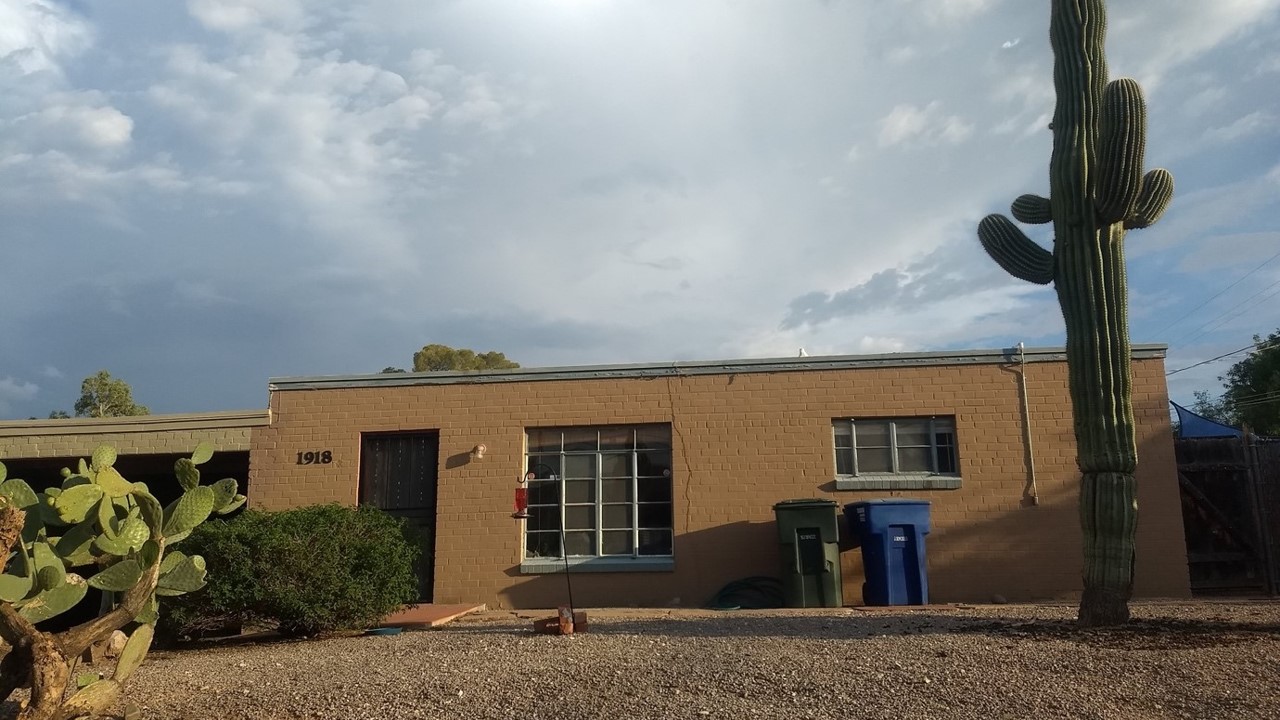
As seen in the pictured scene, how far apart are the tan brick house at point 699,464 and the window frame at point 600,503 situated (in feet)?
0.09

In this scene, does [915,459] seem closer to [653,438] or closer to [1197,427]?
[653,438]

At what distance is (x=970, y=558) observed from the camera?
1224 cm

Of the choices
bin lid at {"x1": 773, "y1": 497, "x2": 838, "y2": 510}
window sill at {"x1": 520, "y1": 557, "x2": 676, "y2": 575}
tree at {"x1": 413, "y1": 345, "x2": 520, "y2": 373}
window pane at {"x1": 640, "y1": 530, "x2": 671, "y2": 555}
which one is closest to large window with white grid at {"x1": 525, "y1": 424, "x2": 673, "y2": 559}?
window pane at {"x1": 640, "y1": 530, "x2": 671, "y2": 555}

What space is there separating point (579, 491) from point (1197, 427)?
9512 mm

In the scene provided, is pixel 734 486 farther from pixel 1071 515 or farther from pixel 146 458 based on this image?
pixel 146 458

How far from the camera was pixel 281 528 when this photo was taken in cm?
978

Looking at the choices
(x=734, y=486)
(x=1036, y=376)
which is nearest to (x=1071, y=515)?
(x=1036, y=376)

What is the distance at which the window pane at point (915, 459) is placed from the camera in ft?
41.7

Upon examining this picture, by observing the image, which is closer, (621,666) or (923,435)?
(621,666)

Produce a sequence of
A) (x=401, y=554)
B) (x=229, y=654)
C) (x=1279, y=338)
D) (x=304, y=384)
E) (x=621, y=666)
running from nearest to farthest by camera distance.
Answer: (x=621, y=666), (x=229, y=654), (x=401, y=554), (x=304, y=384), (x=1279, y=338)

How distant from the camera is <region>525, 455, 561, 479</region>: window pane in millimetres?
13242

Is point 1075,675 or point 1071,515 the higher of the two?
point 1071,515

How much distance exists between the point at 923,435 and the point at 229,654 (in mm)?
8660

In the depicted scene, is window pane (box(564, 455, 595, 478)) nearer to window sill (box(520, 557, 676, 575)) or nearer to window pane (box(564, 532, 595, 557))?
window pane (box(564, 532, 595, 557))
